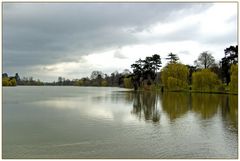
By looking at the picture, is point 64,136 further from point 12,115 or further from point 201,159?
point 12,115

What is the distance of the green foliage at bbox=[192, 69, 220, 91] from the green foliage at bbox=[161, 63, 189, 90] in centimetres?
486

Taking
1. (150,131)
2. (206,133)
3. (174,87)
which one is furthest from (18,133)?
(174,87)

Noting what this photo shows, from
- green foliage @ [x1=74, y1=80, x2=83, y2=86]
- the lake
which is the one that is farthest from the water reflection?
green foliage @ [x1=74, y1=80, x2=83, y2=86]

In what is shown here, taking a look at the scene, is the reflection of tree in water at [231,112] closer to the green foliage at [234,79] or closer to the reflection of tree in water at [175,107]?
the reflection of tree in water at [175,107]

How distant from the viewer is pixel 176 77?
164 ft

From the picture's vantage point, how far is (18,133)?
11.1 m

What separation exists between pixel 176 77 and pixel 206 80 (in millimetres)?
7457

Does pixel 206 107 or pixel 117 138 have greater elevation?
pixel 206 107

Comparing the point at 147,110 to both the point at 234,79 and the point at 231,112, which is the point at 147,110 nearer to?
the point at 231,112

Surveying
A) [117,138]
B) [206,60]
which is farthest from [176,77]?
[117,138]

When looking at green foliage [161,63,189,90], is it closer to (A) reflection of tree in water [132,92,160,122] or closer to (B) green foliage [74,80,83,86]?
(A) reflection of tree in water [132,92,160,122]

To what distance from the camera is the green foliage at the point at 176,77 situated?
49.3 m

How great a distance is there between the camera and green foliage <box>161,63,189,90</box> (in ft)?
162

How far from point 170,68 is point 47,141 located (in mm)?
42239
